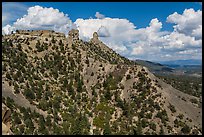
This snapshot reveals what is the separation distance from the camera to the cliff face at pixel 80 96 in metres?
79.6

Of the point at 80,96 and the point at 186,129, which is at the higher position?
the point at 80,96

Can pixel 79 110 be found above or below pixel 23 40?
below

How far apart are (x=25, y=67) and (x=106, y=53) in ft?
177

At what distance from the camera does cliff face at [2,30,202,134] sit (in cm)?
7962

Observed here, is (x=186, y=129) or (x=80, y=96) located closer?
(x=186, y=129)

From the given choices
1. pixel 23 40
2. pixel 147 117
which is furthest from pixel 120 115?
pixel 23 40

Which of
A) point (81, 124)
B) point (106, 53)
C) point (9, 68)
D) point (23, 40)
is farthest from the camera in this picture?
point (106, 53)

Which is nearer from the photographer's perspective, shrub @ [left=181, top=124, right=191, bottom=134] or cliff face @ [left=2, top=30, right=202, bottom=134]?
cliff face @ [left=2, top=30, right=202, bottom=134]

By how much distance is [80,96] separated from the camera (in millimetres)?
94188

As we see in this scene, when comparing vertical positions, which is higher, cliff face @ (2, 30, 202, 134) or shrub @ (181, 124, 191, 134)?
cliff face @ (2, 30, 202, 134)

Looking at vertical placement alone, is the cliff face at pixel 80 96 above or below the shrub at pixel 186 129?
above

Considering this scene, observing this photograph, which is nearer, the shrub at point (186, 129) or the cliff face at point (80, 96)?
the cliff face at point (80, 96)

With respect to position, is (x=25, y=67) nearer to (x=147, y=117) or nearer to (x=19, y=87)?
(x=19, y=87)

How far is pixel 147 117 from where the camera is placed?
85875 mm
